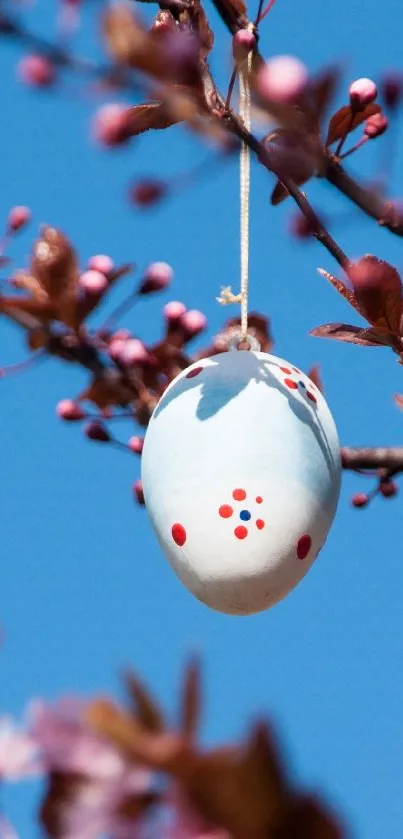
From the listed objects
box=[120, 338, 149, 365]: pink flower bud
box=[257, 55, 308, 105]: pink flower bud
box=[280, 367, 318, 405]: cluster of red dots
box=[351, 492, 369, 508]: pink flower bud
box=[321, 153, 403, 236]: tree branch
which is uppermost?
box=[257, 55, 308, 105]: pink flower bud

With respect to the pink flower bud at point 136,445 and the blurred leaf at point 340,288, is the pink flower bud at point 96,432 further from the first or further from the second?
the blurred leaf at point 340,288

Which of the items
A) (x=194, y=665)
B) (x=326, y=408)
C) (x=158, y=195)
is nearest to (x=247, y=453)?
(x=326, y=408)

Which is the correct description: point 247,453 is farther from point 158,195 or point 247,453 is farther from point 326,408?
point 158,195

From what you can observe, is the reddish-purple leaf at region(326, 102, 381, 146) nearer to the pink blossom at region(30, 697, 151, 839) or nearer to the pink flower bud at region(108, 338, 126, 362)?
the pink flower bud at region(108, 338, 126, 362)

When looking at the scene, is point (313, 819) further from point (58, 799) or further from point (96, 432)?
point (96, 432)

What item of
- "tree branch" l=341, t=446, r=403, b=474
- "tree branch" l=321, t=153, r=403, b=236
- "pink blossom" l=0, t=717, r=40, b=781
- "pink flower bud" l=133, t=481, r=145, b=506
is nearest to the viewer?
"pink blossom" l=0, t=717, r=40, b=781

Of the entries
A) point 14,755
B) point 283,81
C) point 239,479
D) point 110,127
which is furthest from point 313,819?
point 239,479

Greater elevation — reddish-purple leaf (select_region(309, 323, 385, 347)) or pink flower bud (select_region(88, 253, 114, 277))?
pink flower bud (select_region(88, 253, 114, 277))

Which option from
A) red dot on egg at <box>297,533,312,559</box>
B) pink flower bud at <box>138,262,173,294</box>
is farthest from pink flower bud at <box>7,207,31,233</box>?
red dot on egg at <box>297,533,312,559</box>
